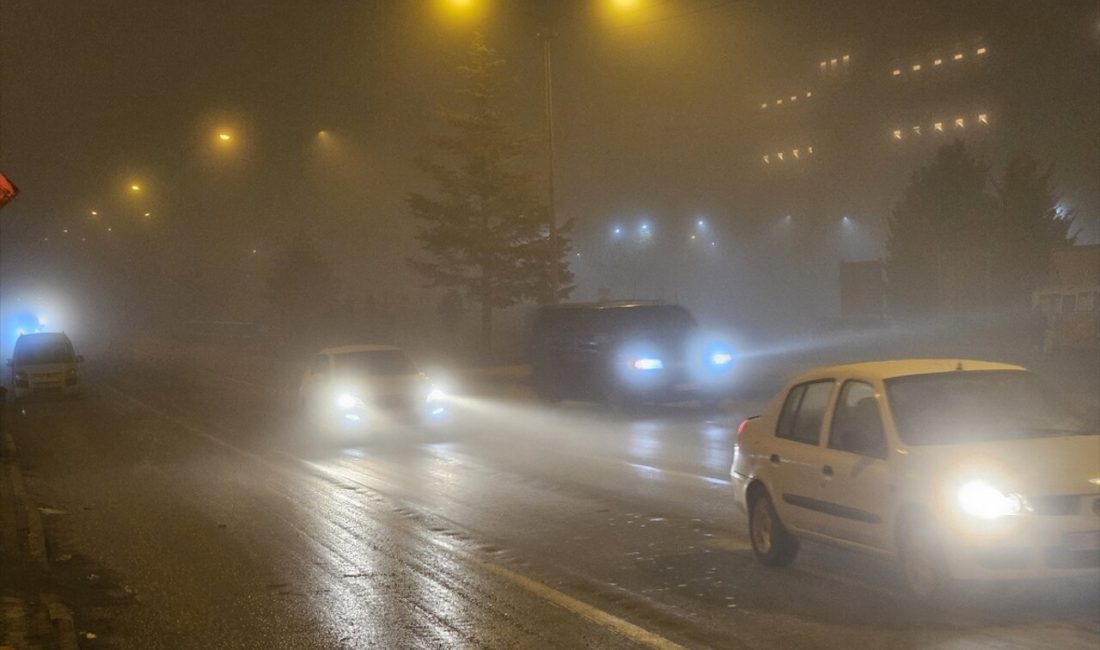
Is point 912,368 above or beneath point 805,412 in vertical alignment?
above

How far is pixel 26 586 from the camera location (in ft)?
32.0

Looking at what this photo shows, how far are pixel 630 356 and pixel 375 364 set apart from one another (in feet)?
16.1

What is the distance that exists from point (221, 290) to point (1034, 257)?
61920mm

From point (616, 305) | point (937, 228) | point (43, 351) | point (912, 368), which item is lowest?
point (912, 368)

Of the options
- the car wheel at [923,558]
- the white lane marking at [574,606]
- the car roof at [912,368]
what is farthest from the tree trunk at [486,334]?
the car wheel at [923,558]

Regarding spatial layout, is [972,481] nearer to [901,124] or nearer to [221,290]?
[221,290]

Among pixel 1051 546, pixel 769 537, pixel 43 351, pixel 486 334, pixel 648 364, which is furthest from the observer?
pixel 486 334

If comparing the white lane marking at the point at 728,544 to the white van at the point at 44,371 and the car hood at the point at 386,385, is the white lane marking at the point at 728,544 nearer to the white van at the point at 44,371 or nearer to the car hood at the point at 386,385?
the car hood at the point at 386,385

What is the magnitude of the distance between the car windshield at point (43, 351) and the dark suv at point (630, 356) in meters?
14.8

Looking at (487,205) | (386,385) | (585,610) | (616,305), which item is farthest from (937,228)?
(585,610)

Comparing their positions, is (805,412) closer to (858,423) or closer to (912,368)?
(858,423)

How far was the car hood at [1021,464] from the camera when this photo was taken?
284 inches

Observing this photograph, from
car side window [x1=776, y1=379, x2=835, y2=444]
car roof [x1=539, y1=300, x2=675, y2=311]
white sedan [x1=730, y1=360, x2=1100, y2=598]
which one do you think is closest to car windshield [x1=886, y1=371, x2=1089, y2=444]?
white sedan [x1=730, y1=360, x2=1100, y2=598]

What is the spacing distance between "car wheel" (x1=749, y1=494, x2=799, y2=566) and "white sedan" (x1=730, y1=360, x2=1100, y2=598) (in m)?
0.01
